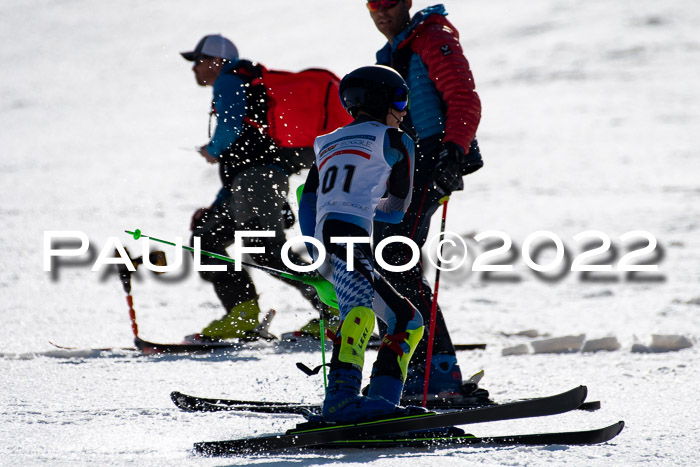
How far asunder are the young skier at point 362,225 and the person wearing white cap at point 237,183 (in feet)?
7.81

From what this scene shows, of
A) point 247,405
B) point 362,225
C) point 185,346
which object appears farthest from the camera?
point 185,346

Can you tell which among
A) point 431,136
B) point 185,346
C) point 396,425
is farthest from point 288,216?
point 396,425

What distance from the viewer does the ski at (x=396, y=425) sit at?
10.2 ft

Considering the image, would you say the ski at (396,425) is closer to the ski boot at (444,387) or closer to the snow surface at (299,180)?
the snow surface at (299,180)

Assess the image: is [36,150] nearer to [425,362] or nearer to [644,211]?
[644,211]

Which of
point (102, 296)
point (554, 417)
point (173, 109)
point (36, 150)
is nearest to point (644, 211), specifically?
point (102, 296)

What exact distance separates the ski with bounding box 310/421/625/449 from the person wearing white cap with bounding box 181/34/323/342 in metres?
2.70

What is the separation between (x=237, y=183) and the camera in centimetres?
595

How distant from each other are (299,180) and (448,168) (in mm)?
3474

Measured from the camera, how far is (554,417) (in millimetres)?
4031

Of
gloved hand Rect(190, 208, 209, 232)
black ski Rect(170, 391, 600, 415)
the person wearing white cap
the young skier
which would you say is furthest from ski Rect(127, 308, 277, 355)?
the young skier

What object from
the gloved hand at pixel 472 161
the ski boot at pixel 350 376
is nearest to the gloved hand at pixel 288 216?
the gloved hand at pixel 472 161

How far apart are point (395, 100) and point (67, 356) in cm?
313

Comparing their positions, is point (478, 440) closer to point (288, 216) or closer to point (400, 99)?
point (400, 99)
